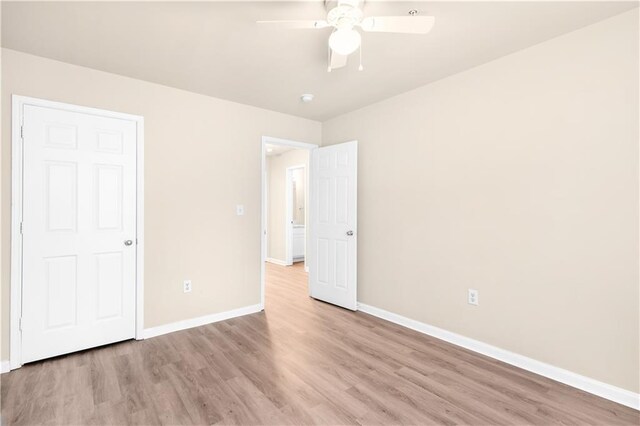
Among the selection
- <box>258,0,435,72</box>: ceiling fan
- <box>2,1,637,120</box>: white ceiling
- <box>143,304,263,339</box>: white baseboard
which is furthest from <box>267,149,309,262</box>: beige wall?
<box>258,0,435,72</box>: ceiling fan

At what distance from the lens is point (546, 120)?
2348 millimetres

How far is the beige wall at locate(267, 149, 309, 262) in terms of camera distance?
22.3ft

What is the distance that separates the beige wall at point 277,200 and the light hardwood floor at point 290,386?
388 centimetres

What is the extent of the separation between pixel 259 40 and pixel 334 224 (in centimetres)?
235

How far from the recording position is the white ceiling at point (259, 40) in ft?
6.41

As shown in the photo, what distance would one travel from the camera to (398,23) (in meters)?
1.76

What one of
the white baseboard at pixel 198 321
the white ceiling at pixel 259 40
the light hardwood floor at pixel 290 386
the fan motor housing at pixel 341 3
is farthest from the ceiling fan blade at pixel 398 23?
the white baseboard at pixel 198 321

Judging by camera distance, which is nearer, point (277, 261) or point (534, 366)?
point (534, 366)

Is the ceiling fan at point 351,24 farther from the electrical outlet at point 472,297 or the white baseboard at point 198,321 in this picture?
the white baseboard at point 198,321

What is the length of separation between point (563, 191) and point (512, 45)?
1.17 meters

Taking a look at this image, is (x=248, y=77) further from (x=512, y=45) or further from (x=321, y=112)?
(x=512, y=45)

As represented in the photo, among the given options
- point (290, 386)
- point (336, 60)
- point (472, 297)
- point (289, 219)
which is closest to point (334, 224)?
point (472, 297)

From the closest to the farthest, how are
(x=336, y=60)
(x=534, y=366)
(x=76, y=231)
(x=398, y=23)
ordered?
(x=398, y=23)
(x=336, y=60)
(x=534, y=366)
(x=76, y=231)

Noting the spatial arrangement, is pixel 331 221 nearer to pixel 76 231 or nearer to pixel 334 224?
pixel 334 224
